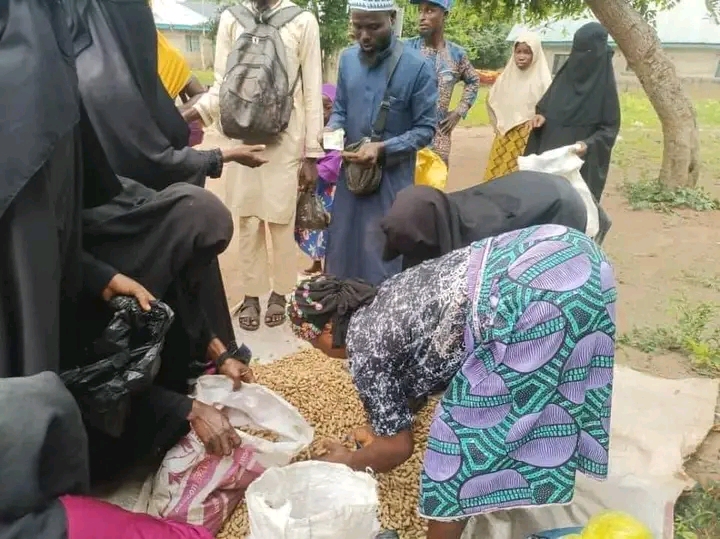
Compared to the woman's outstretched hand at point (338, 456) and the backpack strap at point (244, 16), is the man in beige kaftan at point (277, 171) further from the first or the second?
the woman's outstretched hand at point (338, 456)

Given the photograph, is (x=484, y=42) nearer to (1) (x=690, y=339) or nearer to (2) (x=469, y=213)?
(1) (x=690, y=339)

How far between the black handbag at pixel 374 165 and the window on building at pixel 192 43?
997 inches

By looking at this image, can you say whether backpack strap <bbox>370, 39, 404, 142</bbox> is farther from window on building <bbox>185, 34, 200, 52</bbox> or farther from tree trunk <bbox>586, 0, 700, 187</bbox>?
window on building <bbox>185, 34, 200, 52</bbox>

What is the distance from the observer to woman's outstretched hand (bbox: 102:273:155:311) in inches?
75.5

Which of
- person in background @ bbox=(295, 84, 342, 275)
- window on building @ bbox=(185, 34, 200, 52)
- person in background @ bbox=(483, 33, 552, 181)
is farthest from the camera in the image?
window on building @ bbox=(185, 34, 200, 52)

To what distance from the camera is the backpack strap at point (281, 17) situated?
3.38 metres

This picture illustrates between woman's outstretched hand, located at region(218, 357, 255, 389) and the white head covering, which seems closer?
woman's outstretched hand, located at region(218, 357, 255, 389)

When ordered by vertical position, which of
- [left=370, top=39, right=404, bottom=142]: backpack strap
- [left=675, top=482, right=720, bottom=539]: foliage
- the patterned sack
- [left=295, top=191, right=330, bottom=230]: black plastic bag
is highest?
[left=370, top=39, right=404, bottom=142]: backpack strap

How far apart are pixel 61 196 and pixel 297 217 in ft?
7.40

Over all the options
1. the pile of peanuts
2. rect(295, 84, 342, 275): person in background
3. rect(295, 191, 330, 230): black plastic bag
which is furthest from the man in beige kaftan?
the pile of peanuts

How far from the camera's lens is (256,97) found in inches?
129

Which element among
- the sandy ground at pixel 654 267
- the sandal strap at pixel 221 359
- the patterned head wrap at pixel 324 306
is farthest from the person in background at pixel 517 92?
the patterned head wrap at pixel 324 306

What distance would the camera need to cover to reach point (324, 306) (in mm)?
1915

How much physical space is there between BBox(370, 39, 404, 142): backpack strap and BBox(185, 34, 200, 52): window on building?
2529 centimetres
